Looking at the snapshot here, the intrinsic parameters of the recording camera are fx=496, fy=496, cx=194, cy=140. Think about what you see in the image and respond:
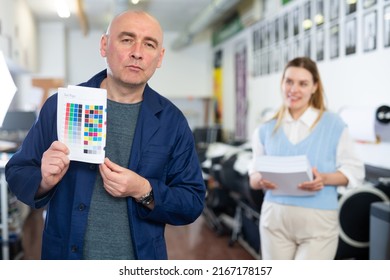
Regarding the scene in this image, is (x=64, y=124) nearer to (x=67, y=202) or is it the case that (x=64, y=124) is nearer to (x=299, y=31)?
(x=67, y=202)

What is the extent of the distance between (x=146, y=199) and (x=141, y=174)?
0.07 metres

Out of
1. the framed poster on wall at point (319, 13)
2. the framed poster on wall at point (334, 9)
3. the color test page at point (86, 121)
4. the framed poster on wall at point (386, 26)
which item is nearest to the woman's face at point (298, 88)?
the color test page at point (86, 121)

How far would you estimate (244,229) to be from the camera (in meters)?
4.19

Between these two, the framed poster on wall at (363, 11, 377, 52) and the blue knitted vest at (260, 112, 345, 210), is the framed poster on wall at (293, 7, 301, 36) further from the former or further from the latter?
the blue knitted vest at (260, 112, 345, 210)

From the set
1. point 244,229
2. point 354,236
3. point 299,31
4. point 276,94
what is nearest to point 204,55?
point 299,31

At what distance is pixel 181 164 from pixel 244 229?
3011 millimetres

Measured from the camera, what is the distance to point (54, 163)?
1133 millimetres

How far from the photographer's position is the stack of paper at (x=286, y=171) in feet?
5.89

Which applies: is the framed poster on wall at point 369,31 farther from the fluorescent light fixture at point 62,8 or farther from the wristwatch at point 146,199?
the wristwatch at point 146,199

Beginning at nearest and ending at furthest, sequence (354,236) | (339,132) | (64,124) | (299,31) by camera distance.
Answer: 1. (64,124)
2. (339,132)
3. (354,236)
4. (299,31)

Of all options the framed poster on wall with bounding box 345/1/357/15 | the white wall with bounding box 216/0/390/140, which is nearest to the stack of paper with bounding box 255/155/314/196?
the white wall with bounding box 216/0/390/140

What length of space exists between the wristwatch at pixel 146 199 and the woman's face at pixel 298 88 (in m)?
0.92

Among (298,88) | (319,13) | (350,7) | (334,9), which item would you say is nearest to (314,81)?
(298,88)
